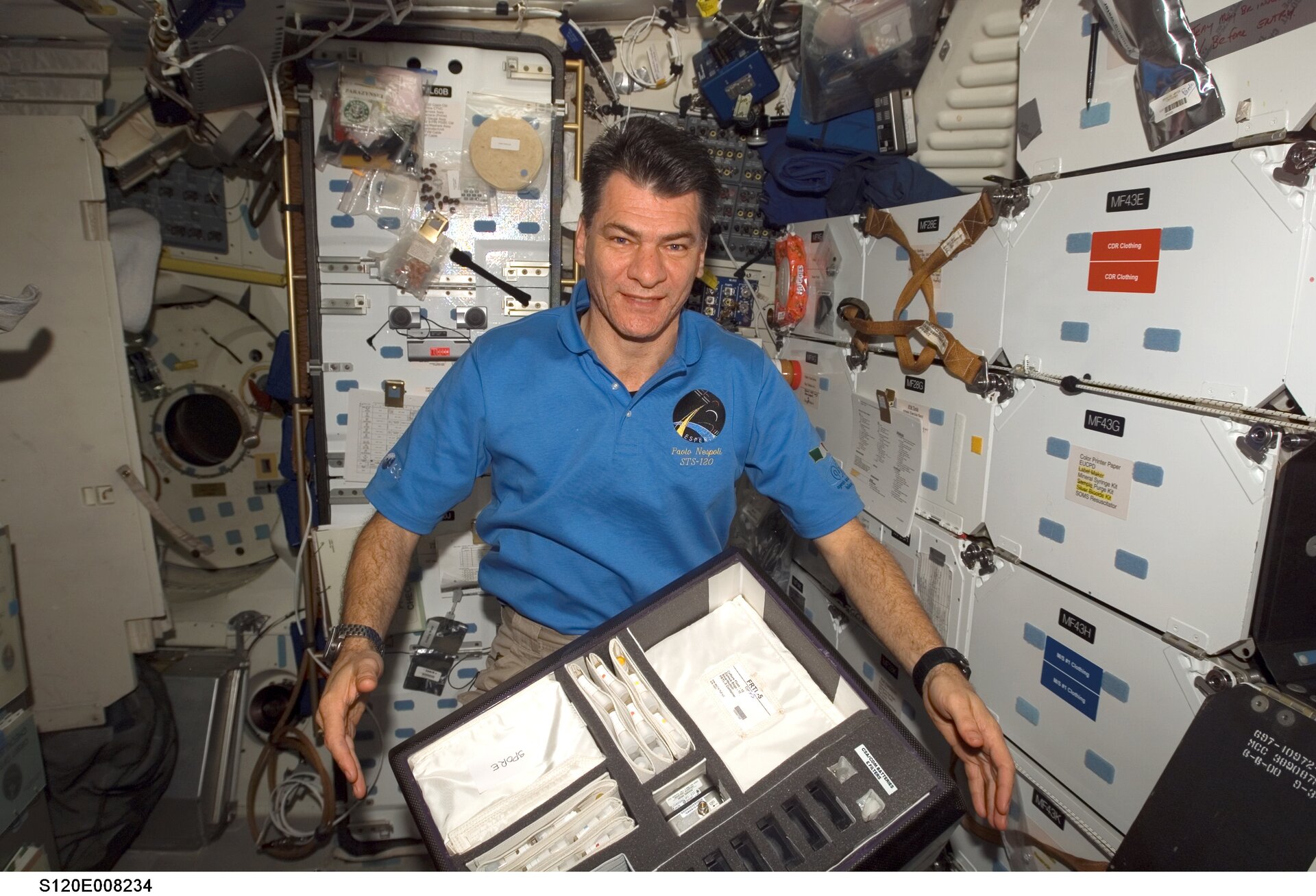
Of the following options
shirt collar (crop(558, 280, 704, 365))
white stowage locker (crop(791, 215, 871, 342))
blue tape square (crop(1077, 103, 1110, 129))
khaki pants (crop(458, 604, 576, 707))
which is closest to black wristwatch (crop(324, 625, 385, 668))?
khaki pants (crop(458, 604, 576, 707))

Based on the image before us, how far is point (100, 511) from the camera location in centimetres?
381

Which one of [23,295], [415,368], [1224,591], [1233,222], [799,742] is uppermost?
[1233,222]

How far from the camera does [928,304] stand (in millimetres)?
2936

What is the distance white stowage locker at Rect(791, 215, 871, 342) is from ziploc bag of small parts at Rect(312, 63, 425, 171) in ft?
6.86

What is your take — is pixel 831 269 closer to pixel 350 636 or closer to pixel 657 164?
pixel 657 164

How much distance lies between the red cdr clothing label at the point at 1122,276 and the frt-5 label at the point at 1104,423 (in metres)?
0.36

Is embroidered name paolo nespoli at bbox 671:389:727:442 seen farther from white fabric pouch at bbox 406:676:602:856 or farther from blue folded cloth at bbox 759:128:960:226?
blue folded cloth at bbox 759:128:960:226

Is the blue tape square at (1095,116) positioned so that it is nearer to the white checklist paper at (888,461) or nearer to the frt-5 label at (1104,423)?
the frt-5 label at (1104,423)

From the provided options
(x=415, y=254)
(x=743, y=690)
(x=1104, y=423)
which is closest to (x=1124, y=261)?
(x=1104, y=423)

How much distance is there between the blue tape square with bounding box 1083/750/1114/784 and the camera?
7.33 feet

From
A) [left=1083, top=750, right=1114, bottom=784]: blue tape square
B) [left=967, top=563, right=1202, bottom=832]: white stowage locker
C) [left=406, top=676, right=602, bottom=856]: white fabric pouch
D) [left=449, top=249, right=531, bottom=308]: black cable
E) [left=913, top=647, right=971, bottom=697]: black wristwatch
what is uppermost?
[left=449, top=249, right=531, bottom=308]: black cable

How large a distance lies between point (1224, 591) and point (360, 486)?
3.66m

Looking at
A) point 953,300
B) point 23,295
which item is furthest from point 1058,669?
point 23,295

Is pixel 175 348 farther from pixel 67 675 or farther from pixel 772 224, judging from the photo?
pixel 772 224
